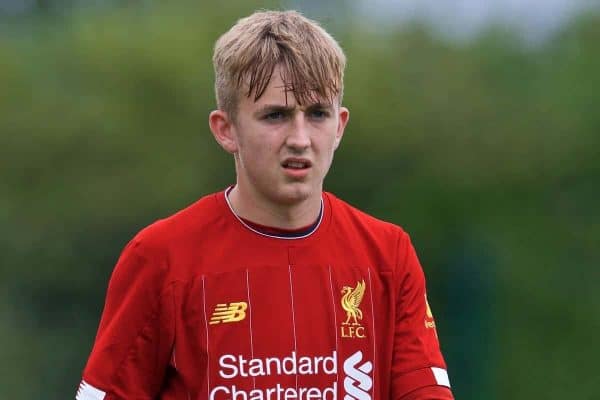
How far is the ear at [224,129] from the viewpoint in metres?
2.43

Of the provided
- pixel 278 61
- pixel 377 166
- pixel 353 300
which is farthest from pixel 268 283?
pixel 377 166

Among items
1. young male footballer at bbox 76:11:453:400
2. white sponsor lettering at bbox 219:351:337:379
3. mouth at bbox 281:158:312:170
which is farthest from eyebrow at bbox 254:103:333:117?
white sponsor lettering at bbox 219:351:337:379

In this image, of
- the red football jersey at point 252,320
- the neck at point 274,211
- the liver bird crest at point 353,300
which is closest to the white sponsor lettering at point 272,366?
the red football jersey at point 252,320

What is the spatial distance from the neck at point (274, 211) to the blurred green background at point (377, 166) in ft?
9.22

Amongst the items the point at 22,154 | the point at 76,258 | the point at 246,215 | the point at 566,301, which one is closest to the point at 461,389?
the point at 566,301

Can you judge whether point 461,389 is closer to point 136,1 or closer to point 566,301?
point 566,301

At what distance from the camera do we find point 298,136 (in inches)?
89.5

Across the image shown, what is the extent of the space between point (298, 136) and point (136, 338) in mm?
554

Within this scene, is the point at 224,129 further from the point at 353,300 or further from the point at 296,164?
the point at 353,300

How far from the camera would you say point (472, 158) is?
18.0 ft

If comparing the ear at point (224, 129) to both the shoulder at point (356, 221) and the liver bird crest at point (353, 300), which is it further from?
the liver bird crest at point (353, 300)

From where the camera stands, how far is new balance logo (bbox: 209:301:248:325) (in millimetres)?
2314

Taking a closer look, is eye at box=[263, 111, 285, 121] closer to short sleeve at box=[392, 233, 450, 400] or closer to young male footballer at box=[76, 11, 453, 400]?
young male footballer at box=[76, 11, 453, 400]

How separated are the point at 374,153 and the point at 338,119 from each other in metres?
3.05
